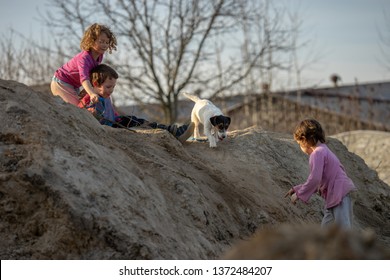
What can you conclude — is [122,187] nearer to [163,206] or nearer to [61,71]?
[163,206]

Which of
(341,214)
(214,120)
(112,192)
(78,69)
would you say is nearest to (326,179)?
(341,214)

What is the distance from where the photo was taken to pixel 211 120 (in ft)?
25.0

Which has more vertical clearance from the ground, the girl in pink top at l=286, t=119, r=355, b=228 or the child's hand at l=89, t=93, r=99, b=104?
the child's hand at l=89, t=93, r=99, b=104

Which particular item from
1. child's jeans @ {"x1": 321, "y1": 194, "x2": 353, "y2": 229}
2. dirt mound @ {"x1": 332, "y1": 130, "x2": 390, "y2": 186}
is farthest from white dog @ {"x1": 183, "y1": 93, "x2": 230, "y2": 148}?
dirt mound @ {"x1": 332, "y1": 130, "x2": 390, "y2": 186}

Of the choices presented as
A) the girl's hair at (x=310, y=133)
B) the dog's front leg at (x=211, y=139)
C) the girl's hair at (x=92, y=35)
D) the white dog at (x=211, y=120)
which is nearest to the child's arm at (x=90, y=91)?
the girl's hair at (x=92, y=35)

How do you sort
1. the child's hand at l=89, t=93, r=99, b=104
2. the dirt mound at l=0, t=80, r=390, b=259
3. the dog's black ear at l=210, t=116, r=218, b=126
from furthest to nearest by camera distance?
the dog's black ear at l=210, t=116, r=218, b=126
the child's hand at l=89, t=93, r=99, b=104
the dirt mound at l=0, t=80, r=390, b=259

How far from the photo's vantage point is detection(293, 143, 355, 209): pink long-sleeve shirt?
6629 millimetres

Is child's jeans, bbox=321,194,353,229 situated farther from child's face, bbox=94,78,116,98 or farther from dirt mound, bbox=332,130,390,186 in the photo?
dirt mound, bbox=332,130,390,186

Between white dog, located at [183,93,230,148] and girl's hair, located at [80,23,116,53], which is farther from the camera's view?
girl's hair, located at [80,23,116,53]

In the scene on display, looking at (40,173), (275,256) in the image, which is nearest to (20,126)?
(40,173)

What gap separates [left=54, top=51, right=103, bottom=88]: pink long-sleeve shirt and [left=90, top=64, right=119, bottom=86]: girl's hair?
7 centimetres

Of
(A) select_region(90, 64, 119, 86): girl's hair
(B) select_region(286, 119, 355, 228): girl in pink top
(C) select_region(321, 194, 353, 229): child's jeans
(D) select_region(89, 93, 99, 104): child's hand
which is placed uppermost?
(A) select_region(90, 64, 119, 86): girl's hair

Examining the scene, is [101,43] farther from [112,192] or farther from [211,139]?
[112,192]
